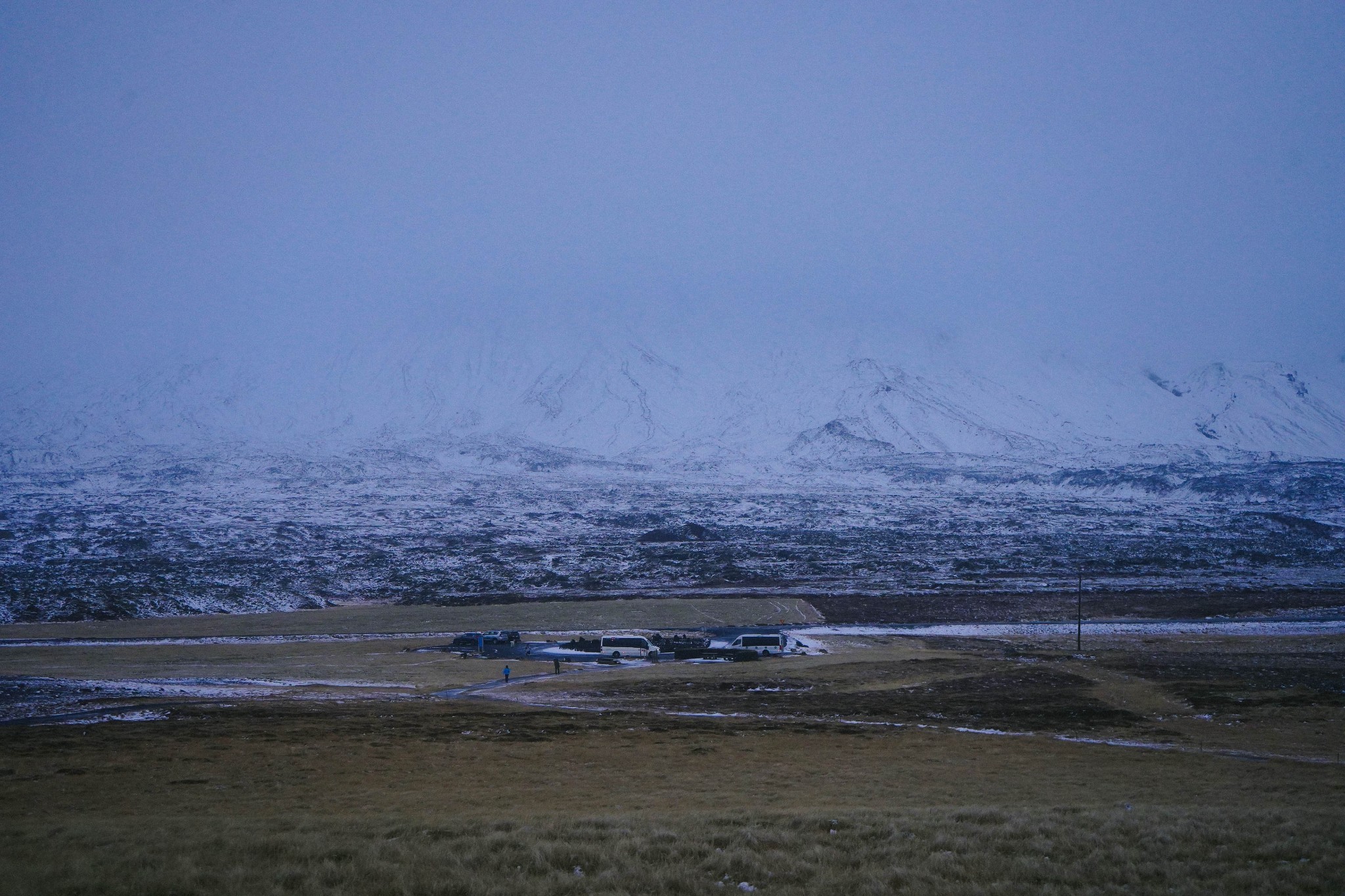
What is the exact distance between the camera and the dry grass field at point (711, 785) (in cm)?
1004

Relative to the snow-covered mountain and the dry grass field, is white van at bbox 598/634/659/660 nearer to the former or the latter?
the dry grass field

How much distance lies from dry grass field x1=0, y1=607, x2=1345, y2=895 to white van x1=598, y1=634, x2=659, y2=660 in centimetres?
693

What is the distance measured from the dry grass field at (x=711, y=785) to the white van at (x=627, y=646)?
6.93 m

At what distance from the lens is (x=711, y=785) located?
720 inches

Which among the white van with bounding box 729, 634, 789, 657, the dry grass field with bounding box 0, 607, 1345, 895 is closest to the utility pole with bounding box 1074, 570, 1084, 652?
the dry grass field with bounding box 0, 607, 1345, 895

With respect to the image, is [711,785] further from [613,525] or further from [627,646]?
[613,525]

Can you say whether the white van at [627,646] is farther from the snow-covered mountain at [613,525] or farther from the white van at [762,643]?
the snow-covered mountain at [613,525]

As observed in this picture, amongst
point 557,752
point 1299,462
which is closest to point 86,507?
point 557,752

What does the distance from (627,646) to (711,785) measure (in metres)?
29.2

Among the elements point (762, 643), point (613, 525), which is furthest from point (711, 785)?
point (613, 525)

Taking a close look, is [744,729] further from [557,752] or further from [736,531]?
[736,531]

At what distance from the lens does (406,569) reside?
8975cm

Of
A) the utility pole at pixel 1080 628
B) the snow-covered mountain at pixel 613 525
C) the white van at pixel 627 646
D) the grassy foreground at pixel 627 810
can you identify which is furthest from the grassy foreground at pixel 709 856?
the snow-covered mountain at pixel 613 525

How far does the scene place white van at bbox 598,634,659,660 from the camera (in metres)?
46.5
